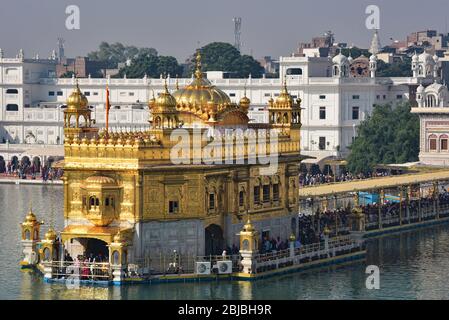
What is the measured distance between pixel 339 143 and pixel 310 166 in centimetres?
733

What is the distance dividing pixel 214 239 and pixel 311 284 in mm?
3753

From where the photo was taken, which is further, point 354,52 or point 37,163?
point 354,52

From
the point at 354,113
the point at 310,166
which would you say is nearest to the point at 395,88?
the point at 354,113

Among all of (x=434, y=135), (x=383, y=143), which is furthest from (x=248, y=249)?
(x=383, y=143)

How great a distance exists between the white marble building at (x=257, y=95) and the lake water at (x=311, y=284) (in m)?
44.5

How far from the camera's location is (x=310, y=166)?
349 ft

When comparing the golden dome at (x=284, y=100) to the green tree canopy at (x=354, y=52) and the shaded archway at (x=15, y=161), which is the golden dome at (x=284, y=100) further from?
the green tree canopy at (x=354, y=52)

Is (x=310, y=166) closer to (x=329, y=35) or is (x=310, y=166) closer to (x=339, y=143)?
(x=339, y=143)

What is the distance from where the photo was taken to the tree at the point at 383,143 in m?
101

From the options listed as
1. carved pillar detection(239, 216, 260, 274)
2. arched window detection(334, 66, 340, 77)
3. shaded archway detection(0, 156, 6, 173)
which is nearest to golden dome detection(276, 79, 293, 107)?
carved pillar detection(239, 216, 260, 274)

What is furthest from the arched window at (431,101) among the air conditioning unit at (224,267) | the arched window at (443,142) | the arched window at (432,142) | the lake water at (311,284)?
Answer: the air conditioning unit at (224,267)

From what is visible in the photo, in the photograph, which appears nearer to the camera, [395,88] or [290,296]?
[290,296]

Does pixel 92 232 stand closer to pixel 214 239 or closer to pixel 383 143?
pixel 214 239

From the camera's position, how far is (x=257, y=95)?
117938mm
